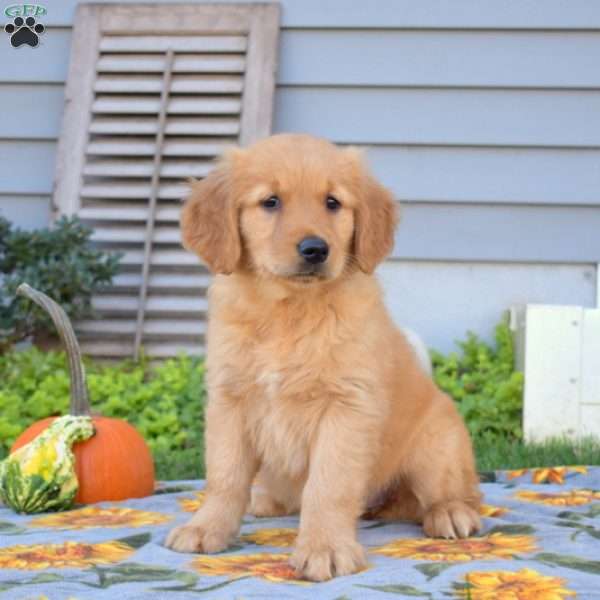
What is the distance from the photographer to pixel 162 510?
121 inches

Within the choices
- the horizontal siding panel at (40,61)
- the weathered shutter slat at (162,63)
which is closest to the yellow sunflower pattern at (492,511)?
the weathered shutter slat at (162,63)

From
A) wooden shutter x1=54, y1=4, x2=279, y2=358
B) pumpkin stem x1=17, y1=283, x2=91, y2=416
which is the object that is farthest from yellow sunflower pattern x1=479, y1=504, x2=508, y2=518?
wooden shutter x1=54, y1=4, x2=279, y2=358

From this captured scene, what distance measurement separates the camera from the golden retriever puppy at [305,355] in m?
2.43

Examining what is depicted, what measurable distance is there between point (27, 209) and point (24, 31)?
0.87m

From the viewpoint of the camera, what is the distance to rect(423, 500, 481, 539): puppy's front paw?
265 cm

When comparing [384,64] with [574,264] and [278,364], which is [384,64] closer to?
[574,264]

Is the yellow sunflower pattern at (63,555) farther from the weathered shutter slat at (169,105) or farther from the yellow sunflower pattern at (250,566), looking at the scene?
the weathered shutter slat at (169,105)

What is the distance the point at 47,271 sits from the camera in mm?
4566

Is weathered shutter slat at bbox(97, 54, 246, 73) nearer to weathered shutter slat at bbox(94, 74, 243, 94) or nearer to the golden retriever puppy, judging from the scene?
weathered shutter slat at bbox(94, 74, 243, 94)

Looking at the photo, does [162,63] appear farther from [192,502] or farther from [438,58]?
[192,502]

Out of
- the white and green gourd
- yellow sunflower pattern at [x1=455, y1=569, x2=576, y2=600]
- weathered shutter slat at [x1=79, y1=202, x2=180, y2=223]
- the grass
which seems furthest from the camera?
weathered shutter slat at [x1=79, y1=202, x2=180, y2=223]

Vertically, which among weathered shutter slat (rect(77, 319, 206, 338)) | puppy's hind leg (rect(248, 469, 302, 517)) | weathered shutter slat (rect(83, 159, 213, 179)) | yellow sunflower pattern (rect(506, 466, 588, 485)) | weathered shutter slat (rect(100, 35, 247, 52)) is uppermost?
weathered shutter slat (rect(100, 35, 247, 52))

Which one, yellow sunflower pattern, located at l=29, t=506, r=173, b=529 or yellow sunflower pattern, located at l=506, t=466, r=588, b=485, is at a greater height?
yellow sunflower pattern, located at l=506, t=466, r=588, b=485

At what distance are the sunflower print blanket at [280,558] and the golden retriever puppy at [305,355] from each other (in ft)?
0.35
